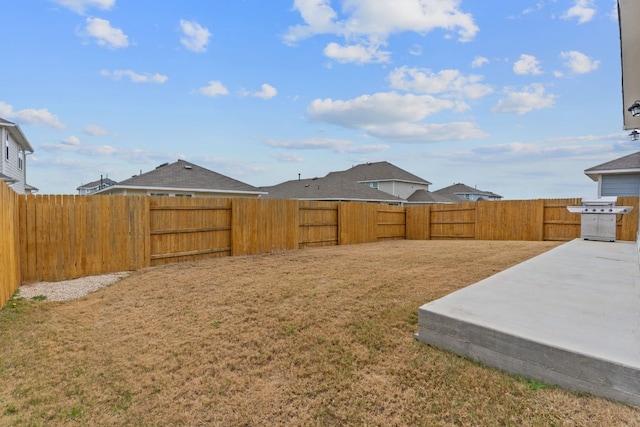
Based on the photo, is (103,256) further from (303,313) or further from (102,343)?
(303,313)

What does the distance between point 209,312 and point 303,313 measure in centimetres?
129

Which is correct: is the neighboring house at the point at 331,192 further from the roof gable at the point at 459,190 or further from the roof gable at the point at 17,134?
the roof gable at the point at 459,190

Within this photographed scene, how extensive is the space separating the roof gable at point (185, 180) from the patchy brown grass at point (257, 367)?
39.3 ft

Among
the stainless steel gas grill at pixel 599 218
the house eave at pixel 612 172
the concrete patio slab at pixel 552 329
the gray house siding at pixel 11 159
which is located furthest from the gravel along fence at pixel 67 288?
the house eave at pixel 612 172

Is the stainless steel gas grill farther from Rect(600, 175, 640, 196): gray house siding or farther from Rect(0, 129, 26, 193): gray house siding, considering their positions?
Rect(0, 129, 26, 193): gray house siding

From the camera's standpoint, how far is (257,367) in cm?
291

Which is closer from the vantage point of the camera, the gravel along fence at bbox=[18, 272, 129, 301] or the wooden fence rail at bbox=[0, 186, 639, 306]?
the gravel along fence at bbox=[18, 272, 129, 301]

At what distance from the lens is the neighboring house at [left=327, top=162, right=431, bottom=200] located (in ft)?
94.3

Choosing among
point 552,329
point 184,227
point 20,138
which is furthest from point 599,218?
point 20,138

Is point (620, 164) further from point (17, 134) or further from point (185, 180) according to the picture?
point (17, 134)


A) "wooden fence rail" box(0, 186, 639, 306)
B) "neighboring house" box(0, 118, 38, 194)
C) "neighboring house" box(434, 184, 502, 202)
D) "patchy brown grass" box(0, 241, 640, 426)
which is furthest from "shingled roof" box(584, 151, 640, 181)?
"neighboring house" box(434, 184, 502, 202)

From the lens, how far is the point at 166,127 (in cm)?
1397

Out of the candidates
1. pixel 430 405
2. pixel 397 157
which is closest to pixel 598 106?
pixel 430 405

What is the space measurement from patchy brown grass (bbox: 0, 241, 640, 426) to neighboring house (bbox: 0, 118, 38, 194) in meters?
12.8
